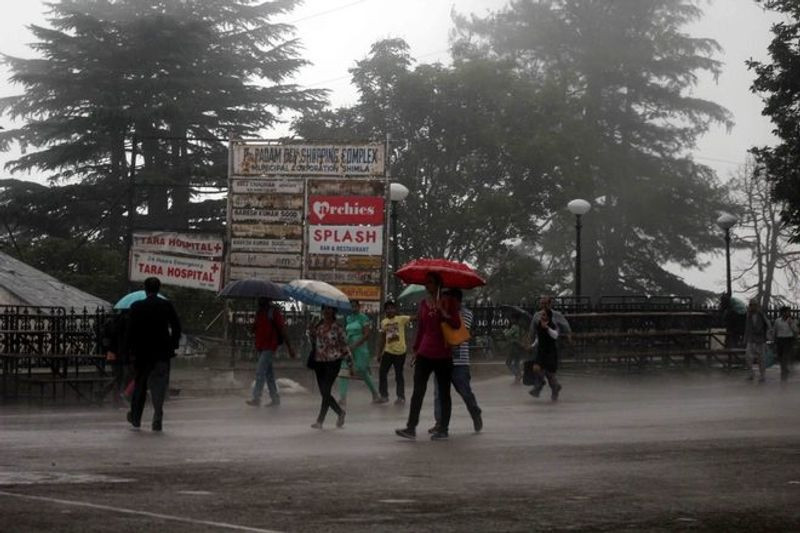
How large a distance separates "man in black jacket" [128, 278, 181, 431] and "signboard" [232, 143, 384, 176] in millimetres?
18997

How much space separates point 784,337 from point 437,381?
722 inches

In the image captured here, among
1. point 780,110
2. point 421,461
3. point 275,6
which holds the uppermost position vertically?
point 275,6

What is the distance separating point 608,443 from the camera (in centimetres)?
1590

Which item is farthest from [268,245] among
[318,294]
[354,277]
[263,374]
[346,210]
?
[318,294]

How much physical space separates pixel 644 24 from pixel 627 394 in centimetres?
5025

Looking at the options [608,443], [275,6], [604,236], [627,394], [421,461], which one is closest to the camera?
[421,461]

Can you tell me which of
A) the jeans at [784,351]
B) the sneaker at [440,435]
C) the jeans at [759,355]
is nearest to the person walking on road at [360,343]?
the sneaker at [440,435]

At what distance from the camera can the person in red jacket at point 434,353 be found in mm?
17172

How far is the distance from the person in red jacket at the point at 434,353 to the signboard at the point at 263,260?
65.9 ft

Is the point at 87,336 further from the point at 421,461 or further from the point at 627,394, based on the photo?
the point at 421,461

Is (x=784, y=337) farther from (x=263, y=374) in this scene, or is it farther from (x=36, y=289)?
(x=36, y=289)

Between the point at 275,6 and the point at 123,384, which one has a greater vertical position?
the point at 275,6

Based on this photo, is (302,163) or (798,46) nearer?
(302,163)

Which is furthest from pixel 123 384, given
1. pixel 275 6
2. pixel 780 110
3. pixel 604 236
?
pixel 604 236
